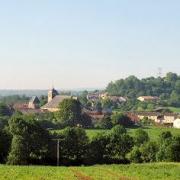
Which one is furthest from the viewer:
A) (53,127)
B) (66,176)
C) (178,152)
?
(53,127)

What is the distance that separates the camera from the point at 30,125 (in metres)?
65.2

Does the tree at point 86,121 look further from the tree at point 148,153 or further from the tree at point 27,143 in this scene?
the tree at point 148,153

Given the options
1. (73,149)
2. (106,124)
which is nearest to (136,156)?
(73,149)

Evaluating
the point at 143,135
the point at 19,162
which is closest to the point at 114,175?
the point at 19,162

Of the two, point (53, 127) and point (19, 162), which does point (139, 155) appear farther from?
point (53, 127)

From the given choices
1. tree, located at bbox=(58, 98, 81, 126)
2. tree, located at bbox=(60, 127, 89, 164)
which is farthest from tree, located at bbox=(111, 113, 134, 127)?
tree, located at bbox=(60, 127, 89, 164)

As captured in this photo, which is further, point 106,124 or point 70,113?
point 70,113

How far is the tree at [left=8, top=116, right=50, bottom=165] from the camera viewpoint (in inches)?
2244

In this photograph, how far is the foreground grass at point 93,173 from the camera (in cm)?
3971

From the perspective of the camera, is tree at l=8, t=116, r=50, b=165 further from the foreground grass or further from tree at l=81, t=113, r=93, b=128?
tree at l=81, t=113, r=93, b=128

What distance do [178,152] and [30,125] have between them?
18.8m

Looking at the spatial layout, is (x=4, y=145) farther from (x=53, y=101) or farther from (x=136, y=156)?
(x=53, y=101)

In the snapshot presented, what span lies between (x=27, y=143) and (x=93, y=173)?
65.7 feet

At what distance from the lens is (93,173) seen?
42.2 meters
